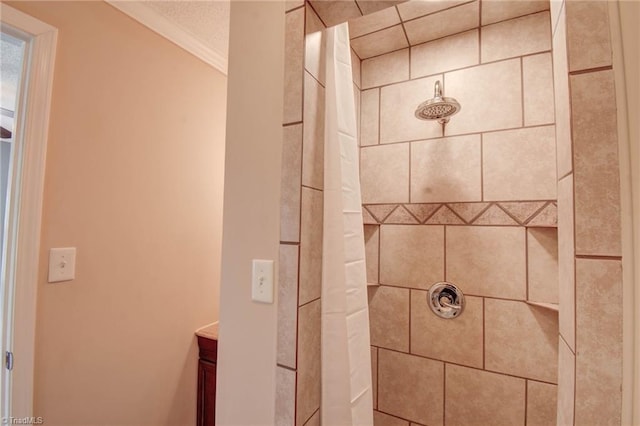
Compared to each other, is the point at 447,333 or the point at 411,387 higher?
the point at 447,333

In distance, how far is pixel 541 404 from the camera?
106cm

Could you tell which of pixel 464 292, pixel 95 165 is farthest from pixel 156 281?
pixel 464 292

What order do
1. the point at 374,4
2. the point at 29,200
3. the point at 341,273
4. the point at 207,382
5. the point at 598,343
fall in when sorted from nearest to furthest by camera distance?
the point at 598,343
the point at 374,4
the point at 341,273
the point at 29,200
the point at 207,382

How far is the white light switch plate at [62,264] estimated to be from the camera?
41.7 inches

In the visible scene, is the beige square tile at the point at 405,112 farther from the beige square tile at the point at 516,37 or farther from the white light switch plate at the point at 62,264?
the white light switch plate at the point at 62,264

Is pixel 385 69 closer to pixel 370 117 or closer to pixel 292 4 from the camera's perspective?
pixel 370 117

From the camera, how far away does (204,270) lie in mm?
1653

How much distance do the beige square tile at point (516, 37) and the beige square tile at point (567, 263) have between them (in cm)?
88

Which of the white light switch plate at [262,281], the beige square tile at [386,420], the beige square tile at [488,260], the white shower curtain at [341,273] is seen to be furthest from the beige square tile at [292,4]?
the beige square tile at [386,420]

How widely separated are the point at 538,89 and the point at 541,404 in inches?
47.0

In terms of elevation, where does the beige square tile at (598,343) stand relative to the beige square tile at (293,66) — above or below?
below

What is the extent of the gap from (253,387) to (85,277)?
2.89 ft

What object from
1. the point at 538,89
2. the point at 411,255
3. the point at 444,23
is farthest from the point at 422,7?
the point at 411,255

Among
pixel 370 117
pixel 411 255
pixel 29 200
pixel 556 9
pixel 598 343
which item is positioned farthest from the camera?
pixel 370 117
